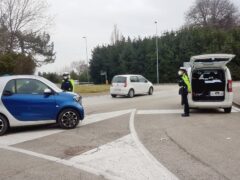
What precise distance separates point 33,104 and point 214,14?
212ft

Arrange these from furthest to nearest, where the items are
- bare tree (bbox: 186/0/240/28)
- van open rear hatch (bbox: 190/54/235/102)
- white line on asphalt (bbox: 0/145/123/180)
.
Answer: bare tree (bbox: 186/0/240/28) < van open rear hatch (bbox: 190/54/235/102) < white line on asphalt (bbox: 0/145/123/180)

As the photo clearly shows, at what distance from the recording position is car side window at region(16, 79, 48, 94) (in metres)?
12.0

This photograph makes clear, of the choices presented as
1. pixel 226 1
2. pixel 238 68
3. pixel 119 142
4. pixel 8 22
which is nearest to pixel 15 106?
pixel 119 142

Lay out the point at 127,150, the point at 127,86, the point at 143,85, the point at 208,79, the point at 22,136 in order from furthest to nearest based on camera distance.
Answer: the point at 143,85 < the point at 127,86 < the point at 208,79 < the point at 22,136 < the point at 127,150

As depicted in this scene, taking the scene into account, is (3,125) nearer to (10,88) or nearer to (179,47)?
(10,88)

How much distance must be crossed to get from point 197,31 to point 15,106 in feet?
175

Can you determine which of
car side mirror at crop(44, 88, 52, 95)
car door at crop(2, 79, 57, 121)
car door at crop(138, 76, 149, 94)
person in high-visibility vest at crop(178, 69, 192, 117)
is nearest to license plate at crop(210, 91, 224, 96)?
person in high-visibility vest at crop(178, 69, 192, 117)

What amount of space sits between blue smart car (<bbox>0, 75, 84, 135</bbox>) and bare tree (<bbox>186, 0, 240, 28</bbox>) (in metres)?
62.4

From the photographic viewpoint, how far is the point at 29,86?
12133 mm

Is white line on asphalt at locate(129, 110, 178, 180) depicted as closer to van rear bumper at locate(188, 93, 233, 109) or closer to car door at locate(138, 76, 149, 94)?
van rear bumper at locate(188, 93, 233, 109)

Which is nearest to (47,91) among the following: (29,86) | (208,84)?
(29,86)

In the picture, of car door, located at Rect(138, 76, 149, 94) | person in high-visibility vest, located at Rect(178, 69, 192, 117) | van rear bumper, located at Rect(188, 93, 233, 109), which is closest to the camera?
person in high-visibility vest, located at Rect(178, 69, 192, 117)

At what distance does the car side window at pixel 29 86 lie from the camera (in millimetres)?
12031

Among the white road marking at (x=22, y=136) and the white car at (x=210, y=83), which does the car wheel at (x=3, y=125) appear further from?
the white car at (x=210, y=83)
